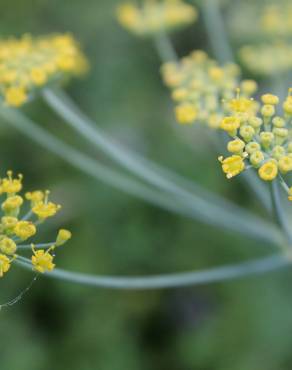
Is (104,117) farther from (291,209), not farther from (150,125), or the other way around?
(291,209)

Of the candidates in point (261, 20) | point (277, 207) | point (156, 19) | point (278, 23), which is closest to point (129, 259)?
point (156, 19)

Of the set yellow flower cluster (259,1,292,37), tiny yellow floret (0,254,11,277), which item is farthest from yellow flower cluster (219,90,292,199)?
yellow flower cluster (259,1,292,37)

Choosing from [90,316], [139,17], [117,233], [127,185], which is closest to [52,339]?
[90,316]

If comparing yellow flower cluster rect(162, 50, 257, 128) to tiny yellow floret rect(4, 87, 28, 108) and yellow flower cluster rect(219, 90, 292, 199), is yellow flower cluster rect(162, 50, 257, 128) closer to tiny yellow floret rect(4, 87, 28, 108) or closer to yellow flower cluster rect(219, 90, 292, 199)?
yellow flower cluster rect(219, 90, 292, 199)

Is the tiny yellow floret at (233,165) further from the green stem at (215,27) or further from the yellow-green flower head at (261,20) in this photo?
the green stem at (215,27)

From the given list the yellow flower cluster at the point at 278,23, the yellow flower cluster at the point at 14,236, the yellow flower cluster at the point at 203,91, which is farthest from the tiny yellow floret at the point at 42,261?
the yellow flower cluster at the point at 278,23

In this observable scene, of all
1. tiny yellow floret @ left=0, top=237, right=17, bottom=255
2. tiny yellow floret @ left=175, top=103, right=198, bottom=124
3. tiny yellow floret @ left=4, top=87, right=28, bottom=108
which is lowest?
tiny yellow floret @ left=0, top=237, right=17, bottom=255

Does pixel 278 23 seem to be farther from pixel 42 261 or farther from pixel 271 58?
pixel 42 261
